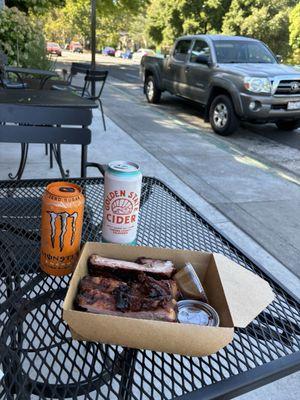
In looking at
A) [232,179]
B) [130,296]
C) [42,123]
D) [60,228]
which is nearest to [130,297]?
[130,296]

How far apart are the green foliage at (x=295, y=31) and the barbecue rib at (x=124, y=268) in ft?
87.2

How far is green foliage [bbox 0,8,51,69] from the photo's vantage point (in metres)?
7.54

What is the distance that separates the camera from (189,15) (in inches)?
955

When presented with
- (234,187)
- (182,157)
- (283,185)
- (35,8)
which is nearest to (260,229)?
(234,187)

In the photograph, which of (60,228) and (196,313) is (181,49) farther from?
(196,313)

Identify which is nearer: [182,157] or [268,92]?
[182,157]

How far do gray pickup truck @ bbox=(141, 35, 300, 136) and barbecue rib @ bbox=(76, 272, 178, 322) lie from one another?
648 cm

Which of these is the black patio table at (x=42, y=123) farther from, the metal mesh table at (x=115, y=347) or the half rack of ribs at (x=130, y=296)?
the half rack of ribs at (x=130, y=296)

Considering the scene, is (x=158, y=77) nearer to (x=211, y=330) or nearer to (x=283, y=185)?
(x=283, y=185)

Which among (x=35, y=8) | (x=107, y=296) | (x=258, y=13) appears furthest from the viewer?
(x=258, y=13)

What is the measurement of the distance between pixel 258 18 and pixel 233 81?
1927 centimetres

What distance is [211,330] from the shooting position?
2.84 ft

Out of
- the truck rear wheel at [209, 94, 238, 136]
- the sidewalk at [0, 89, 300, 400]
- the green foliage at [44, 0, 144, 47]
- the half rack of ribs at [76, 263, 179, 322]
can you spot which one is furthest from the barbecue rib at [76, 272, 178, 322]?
the green foliage at [44, 0, 144, 47]

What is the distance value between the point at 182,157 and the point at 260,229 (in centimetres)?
236
